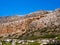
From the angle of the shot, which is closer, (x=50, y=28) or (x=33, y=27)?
(x=50, y=28)

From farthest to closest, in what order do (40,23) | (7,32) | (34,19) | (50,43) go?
1. (7,32)
2. (34,19)
3. (40,23)
4. (50,43)

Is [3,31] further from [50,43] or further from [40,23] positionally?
[50,43]

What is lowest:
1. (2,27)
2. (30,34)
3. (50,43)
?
(50,43)

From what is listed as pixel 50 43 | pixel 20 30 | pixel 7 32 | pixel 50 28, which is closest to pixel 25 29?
pixel 20 30

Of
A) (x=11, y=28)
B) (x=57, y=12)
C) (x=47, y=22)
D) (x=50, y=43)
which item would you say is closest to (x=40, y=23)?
(x=47, y=22)

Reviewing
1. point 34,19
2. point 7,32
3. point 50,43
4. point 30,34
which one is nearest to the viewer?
point 50,43

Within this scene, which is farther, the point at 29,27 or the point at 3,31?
the point at 3,31

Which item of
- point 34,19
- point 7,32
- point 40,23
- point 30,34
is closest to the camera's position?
point 30,34

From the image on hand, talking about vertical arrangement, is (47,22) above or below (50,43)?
above

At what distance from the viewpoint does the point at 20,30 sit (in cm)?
9231

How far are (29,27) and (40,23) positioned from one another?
5.11 metres

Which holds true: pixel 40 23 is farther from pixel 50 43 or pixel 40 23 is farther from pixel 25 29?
pixel 50 43

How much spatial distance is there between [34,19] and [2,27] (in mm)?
16186

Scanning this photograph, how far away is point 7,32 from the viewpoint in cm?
9550
